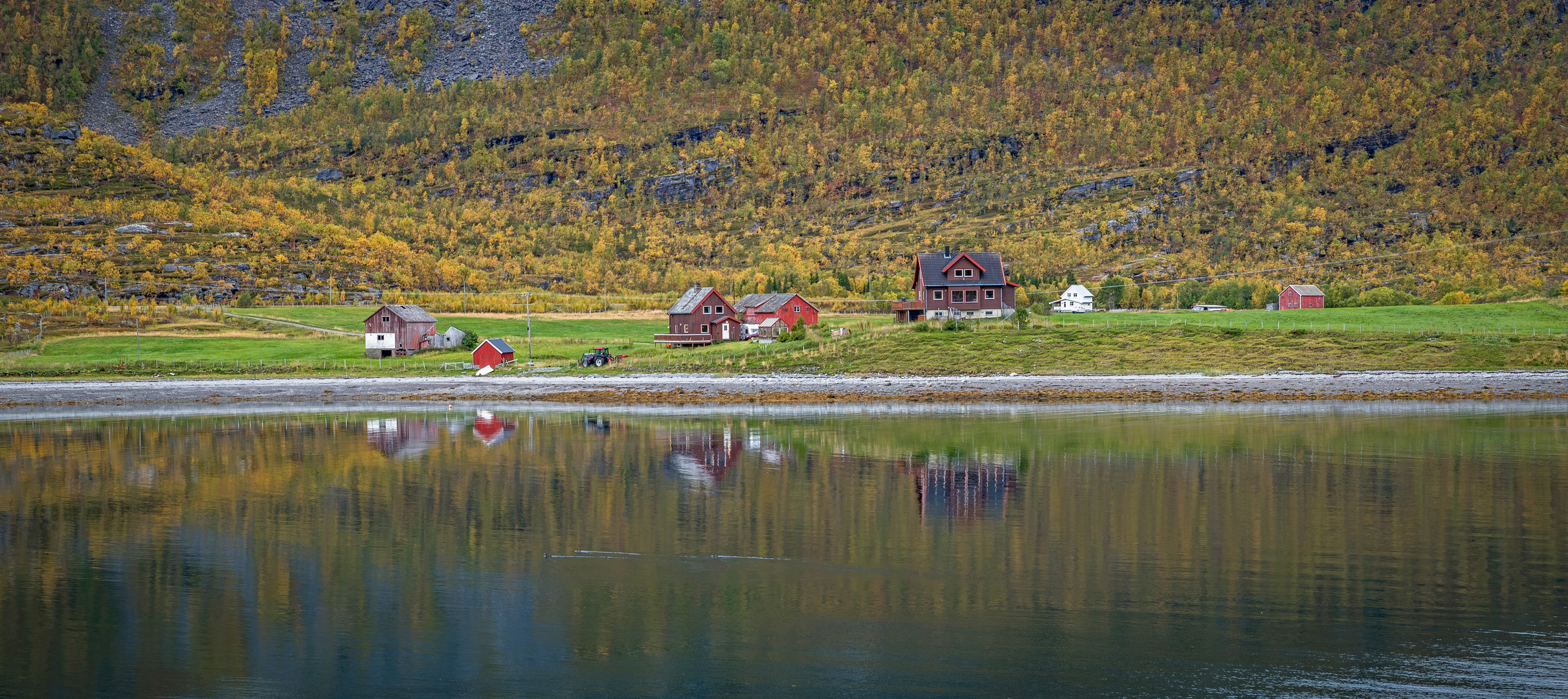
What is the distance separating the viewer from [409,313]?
85.8m

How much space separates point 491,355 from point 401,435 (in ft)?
94.3

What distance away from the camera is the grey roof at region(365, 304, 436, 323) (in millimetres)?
83956

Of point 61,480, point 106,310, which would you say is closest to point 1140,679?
point 61,480

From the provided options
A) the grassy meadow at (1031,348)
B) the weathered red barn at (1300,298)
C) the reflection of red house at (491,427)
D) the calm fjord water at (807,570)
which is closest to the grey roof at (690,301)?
the grassy meadow at (1031,348)

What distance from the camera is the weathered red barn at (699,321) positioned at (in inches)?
3465

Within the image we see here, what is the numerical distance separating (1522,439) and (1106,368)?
87.0ft

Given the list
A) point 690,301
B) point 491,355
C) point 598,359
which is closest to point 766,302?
point 690,301

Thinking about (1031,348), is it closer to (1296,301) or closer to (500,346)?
(500,346)

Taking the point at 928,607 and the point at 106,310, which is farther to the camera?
A: the point at 106,310

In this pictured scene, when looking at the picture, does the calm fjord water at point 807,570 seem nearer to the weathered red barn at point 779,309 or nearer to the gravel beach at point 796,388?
the gravel beach at point 796,388

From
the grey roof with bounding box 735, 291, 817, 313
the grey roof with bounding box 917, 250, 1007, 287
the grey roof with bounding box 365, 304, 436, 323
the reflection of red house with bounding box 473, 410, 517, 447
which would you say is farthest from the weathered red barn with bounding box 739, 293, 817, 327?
the reflection of red house with bounding box 473, 410, 517, 447

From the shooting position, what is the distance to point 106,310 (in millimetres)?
101062

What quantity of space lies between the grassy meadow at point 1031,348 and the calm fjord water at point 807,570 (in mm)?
24850

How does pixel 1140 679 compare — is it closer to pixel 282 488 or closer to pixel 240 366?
pixel 282 488
